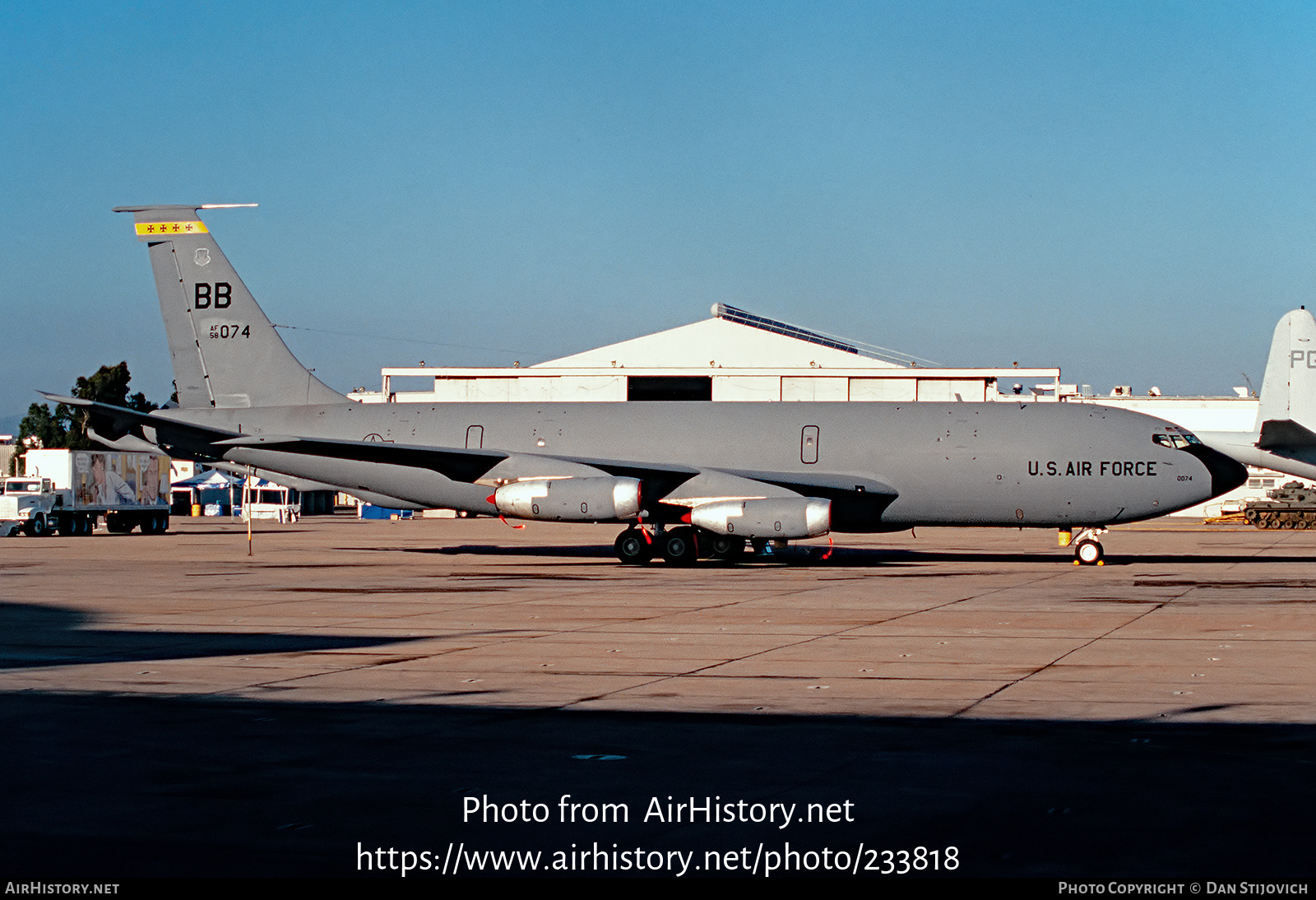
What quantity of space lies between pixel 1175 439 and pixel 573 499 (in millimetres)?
14625

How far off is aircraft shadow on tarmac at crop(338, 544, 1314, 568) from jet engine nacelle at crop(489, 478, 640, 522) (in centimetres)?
235

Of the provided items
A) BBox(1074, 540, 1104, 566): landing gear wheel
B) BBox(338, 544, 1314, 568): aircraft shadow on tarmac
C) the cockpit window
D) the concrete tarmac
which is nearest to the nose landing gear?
BBox(1074, 540, 1104, 566): landing gear wheel

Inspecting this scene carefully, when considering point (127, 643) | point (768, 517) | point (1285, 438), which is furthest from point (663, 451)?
point (127, 643)

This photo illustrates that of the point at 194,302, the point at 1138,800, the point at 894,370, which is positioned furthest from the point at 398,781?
the point at 894,370

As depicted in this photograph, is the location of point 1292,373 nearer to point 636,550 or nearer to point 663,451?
point 663,451

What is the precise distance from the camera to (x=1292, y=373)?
3769 cm

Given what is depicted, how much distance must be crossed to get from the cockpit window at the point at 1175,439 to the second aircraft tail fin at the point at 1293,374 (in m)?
7.88

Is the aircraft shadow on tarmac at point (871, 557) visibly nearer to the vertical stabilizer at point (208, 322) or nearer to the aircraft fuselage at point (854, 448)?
the aircraft fuselage at point (854, 448)

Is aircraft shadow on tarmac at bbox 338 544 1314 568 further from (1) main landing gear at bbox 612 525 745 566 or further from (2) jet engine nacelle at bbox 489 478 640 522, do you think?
(2) jet engine nacelle at bbox 489 478 640 522

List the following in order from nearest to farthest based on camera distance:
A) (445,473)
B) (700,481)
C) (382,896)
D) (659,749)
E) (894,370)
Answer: (382,896) → (659,749) → (700,481) → (445,473) → (894,370)

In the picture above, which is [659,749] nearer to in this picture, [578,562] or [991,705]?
[991,705]

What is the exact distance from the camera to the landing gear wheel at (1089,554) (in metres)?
31.4

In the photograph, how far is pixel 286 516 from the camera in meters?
74.5

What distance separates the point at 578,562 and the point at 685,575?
18.4 feet
